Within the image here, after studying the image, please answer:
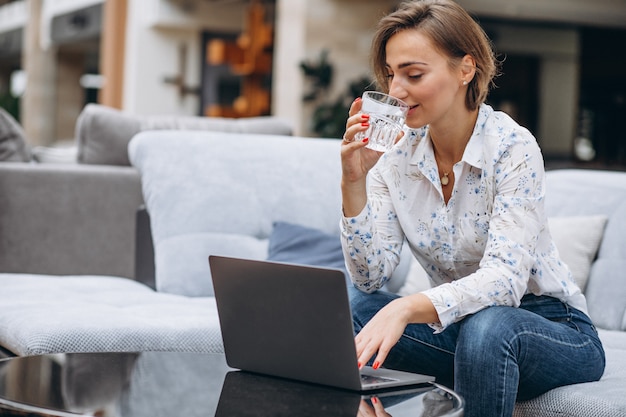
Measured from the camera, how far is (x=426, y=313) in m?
1.60

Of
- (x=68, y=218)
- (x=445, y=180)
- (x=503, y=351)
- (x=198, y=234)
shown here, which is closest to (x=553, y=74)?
(x=68, y=218)

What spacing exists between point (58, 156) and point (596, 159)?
9.35 metres

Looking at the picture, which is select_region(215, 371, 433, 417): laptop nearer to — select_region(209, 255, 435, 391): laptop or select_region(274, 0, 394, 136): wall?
select_region(209, 255, 435, 391): laptop

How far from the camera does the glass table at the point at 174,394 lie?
127 centimetres

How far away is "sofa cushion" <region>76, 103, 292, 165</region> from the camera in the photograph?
3.52m

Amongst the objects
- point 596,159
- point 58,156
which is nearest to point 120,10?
point 596,159

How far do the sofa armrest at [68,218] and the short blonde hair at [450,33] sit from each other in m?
1.93

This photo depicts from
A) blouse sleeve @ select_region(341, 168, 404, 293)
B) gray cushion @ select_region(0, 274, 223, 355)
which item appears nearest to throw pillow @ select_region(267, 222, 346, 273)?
gray cushion @ select_region(0, 274, 223, 355)

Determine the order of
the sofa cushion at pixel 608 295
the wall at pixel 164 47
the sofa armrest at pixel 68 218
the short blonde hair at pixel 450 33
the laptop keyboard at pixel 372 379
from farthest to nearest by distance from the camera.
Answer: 1. the wall at pixel 164 47
2. the sofa armrest at pixel 68 218
3. the sofa cushion at pixel 608 295
4. the short blonde hair at pixel 450 33
5. the laptop keyboard at pixel 372 379

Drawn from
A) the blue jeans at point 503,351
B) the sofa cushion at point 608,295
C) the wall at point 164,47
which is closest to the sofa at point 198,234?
the sofa cushion at point 608,295

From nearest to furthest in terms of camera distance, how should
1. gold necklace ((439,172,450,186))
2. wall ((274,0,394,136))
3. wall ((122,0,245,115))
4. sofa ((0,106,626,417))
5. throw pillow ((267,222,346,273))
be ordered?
gold necklace ((439,172,450,186)), sofa ((0,106,626,417)), throw pillow ((267,222,346,273)), wall ((274,0,394,136)), wall ((122,0,245,115))

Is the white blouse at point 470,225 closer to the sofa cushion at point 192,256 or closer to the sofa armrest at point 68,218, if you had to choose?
the sofa cushion at point 192,256

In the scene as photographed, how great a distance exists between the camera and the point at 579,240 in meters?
2.60

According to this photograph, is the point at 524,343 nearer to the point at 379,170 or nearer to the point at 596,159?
the point at 379,170
